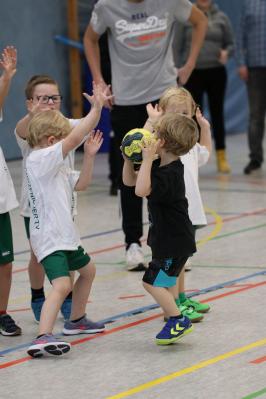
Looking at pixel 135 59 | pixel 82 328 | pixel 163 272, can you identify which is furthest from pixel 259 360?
pixel 135 59

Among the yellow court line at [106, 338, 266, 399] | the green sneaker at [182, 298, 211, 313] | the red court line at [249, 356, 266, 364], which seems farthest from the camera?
the green sneaker at [182, 298, 211, 313]

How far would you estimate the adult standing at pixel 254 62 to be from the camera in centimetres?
1127

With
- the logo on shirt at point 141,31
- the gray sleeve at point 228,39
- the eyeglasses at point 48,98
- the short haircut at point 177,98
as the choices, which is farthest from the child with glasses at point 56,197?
the gray sleeve at point 228,39

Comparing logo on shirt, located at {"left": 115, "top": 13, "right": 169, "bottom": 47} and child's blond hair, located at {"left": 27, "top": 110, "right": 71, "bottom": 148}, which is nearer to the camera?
child's blond hair, located at {"left": 27, "top": 110, "right": 71, "bottom": 148}

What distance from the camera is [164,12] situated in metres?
7.18

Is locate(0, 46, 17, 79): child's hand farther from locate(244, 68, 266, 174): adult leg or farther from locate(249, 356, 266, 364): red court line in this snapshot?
locate(244, 68, 266, 174): adult leg

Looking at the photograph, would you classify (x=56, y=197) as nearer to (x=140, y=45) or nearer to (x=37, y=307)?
(x=37, y=307)

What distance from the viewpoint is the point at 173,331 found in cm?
501

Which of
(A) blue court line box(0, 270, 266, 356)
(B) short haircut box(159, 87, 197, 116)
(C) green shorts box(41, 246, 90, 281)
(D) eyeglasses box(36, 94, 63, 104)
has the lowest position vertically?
(A) blue court line box(0, 270, 266, 356)

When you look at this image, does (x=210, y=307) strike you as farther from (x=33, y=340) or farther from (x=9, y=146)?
(x=9, y=146)

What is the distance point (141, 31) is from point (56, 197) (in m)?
2.35

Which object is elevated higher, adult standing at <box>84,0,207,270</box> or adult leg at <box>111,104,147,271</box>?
adult standing at <box>84,0,207,270</box>

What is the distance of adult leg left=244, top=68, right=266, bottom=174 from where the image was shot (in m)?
11.4

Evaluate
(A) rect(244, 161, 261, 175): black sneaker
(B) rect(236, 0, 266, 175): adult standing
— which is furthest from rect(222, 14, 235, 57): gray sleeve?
(A) rect(244, 161, 261, 175): black sneaker
